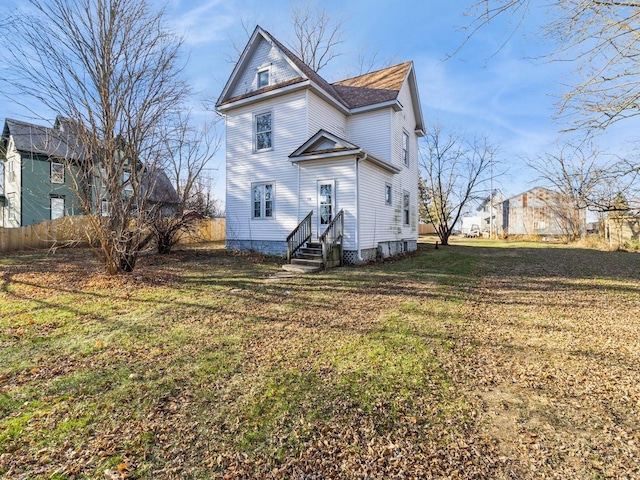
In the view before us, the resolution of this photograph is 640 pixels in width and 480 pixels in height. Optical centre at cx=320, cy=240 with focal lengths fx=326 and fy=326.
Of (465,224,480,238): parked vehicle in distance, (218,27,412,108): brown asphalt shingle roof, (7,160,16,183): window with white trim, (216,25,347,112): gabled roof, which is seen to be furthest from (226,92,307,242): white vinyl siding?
(465,224,480,238): parked vehicle in distance

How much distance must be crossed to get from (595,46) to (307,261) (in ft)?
26.9

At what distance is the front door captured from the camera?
12180mm

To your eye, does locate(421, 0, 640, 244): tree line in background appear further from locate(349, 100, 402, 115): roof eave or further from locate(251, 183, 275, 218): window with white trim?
locate(251, 183, 275, 218): window with white trim

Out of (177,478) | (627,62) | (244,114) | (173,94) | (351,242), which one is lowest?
(177,478)

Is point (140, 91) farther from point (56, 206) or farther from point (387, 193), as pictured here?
point (56, 206)

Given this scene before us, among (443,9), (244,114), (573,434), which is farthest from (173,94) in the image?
(573,434)

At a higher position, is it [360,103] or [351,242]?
[360,103]

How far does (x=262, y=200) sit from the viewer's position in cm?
1429

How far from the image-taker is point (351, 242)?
39.2ft

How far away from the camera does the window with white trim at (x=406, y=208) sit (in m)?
16.5

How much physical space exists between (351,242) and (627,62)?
8239mm

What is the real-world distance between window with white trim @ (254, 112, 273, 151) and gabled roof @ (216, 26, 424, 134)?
969mm

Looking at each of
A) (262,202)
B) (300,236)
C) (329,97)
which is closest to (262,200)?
(262,202)

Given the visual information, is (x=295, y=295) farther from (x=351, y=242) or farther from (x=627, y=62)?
(x=627, y=62)
